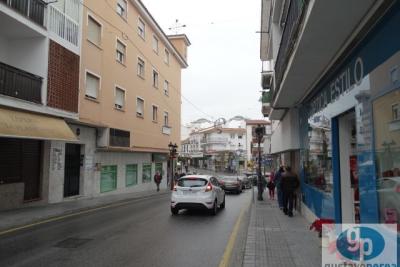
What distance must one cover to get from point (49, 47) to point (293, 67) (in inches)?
457

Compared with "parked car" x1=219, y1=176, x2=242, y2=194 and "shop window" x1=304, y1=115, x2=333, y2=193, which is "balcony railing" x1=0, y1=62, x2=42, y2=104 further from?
"parked car" x1=219, y1=176, x2=242, y2=194

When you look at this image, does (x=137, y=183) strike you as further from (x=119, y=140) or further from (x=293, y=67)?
(x=293, y=67)

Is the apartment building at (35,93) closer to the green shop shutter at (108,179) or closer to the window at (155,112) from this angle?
the green shop shutter at (108,179)

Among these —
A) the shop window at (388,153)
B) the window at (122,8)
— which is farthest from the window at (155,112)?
the shop window at (388,153)

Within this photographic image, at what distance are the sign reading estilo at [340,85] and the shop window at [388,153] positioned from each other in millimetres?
1107

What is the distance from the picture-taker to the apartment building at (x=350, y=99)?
5.05 metres

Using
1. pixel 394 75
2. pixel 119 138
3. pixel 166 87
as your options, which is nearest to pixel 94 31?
pixel 119 138

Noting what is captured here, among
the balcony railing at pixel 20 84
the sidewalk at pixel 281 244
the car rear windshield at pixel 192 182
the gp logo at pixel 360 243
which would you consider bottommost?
the sidewalk at pixel 281 244

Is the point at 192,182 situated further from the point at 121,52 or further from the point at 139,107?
the point at 139,107

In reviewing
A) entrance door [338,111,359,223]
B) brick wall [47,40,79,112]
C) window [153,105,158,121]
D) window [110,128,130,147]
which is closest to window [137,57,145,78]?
window [153,105,158,121]

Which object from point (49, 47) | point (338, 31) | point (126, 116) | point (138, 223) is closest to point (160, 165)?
point (126, 116)

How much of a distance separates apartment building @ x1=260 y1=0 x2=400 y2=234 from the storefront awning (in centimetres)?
901

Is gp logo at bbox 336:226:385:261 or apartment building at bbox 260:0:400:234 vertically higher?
apartment building at bbox 260:0:400:234

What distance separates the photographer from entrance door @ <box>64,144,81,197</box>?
770 inches
